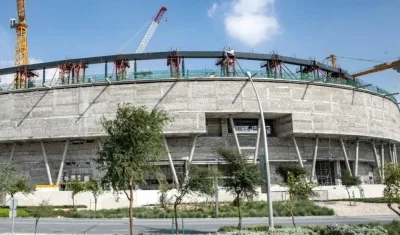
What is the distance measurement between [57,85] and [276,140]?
33.4 metres

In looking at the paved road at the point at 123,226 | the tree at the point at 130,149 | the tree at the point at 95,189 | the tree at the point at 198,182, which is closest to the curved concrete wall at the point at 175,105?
the tree at the point at 95,189

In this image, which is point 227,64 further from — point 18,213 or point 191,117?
point 18,213

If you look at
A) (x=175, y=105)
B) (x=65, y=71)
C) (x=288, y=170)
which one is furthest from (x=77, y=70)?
(x=288, y=170)

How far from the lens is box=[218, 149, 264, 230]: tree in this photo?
23797 mm

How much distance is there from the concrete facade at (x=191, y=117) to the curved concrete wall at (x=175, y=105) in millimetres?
136

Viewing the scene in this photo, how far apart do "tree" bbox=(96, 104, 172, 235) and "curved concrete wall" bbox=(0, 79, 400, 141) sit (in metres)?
35.6

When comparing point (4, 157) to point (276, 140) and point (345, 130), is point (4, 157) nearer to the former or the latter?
point (276, 140)

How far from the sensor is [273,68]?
214 ft

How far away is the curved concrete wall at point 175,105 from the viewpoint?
55.3 metres

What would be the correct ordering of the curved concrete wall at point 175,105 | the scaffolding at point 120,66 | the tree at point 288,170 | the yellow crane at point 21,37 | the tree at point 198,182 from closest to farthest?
the tree at point 198,182 < the tree at point 288,170 < the curved concrete wall at point 175,105 < the scaffolding at point 120,66 < the yellow crane at point 21,37

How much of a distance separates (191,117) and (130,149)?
3664 centimetres

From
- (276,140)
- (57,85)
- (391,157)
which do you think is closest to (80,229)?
(57,85)

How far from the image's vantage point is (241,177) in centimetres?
2381

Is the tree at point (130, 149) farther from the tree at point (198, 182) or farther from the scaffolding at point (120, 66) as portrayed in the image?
the scaffolding at point (120, 66)
